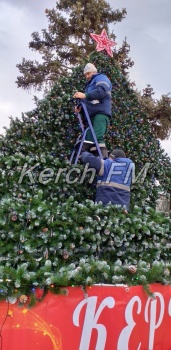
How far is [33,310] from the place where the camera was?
3.52 meters

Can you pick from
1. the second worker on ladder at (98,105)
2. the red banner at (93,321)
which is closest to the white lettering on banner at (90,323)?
the red banner at (93,321)

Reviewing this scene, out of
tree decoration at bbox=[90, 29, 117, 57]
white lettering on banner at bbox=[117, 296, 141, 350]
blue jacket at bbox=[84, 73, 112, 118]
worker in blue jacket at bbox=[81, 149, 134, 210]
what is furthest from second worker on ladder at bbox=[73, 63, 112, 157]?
white lettering on banner at bbox=[117, 296, 141, 350]

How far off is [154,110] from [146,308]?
17.0 metres

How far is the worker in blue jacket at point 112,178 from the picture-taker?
6.24 metres

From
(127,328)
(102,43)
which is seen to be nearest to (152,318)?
(127,328)

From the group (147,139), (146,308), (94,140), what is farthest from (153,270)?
(147,139)

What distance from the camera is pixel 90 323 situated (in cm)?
376

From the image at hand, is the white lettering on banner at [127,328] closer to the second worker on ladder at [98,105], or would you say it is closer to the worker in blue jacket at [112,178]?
the worker in blue jacket at [112,178]

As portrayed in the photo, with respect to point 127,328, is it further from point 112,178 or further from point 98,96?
point 98,96

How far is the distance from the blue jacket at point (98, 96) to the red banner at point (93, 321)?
143 inches

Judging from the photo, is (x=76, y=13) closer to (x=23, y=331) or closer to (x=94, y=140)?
(x=94, y=140)

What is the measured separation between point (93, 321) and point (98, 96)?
416cm

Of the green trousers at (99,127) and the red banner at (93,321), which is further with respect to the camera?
the green trousers at (99,127)

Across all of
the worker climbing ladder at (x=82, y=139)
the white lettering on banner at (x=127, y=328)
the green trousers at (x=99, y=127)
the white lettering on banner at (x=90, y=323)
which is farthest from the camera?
the green trousers at (x=99, y=127)
